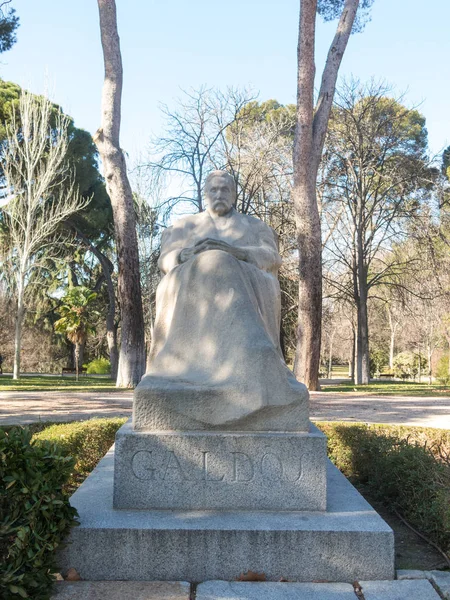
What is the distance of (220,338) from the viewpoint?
3574 millimetres

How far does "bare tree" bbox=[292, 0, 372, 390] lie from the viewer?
43.5ft

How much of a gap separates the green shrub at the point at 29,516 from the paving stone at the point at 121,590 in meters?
0.11

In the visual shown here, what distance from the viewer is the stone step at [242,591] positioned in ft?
8.60

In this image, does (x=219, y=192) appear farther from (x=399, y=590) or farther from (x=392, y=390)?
(x=392, y=390)

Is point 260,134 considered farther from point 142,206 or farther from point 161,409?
point 161,409

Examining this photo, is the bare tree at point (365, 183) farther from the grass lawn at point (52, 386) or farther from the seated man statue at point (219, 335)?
the seated man statue at point (219, 335)

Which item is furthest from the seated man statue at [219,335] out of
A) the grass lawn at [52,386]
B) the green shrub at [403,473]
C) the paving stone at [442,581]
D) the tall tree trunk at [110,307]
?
the tall tree trunk at [110,307]

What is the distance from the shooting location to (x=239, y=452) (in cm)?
324

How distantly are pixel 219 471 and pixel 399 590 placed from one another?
1038 mm

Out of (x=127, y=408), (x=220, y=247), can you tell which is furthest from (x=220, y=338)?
(x=127, y=408)

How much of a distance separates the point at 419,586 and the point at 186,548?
1084 mm

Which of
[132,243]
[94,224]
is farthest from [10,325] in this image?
[132,243]

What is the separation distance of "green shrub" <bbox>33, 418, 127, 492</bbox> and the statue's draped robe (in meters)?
2.07

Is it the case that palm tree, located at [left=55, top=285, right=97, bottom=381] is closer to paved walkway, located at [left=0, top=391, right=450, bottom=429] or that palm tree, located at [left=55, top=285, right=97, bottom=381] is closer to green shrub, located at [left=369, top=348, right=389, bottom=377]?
paved walkway, located at [left=0, top=391, right=450, bottom=429]
